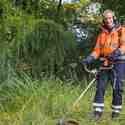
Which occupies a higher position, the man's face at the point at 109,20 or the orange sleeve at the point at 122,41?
the man's face at the point at 109,20

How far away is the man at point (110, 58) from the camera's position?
831cm

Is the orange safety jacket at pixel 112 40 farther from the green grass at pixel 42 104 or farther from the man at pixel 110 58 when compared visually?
the green grass at pixel 42 104

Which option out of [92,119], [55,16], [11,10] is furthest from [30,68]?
[92,119]

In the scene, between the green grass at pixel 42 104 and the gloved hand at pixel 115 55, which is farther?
the green grass at pixel 42 104

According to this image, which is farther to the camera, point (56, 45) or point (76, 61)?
point (76, 61)

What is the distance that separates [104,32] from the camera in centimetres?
838

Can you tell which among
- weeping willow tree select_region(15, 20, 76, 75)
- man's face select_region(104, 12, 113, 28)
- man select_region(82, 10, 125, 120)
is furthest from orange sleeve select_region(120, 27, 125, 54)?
weeping willow tree select_region(15, 20, 76, 75)

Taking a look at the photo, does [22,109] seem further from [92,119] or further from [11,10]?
[11,10]

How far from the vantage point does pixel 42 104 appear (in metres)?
9.15

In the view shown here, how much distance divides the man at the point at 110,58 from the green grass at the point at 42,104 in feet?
0.93

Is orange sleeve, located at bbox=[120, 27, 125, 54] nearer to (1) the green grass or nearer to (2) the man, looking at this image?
(2) the man

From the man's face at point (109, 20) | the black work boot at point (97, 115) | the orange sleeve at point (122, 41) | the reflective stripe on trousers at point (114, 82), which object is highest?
the man's face at point (109, 20)

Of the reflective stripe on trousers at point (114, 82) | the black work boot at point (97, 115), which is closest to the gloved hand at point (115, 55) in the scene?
the reflective stripe on trousers at point (114, 82)

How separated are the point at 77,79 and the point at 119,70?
→ 3.32 metres
